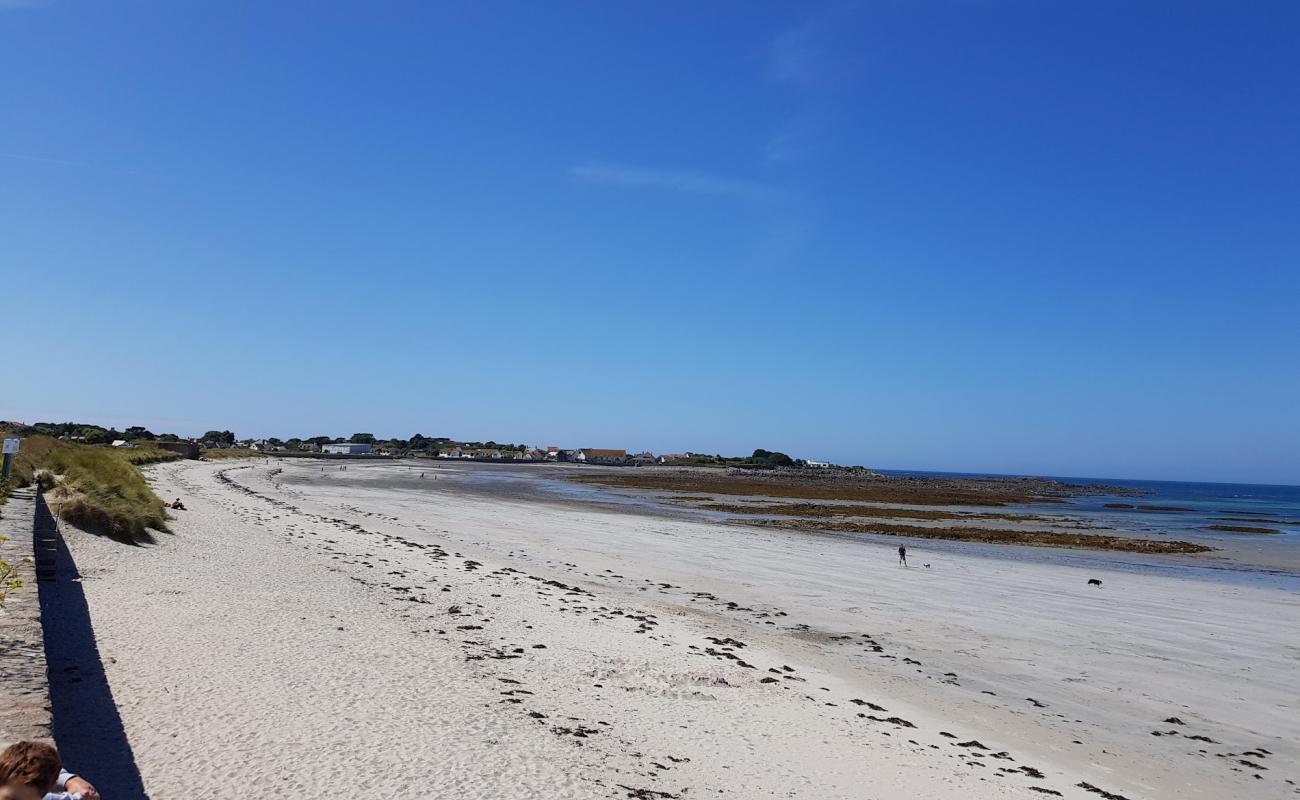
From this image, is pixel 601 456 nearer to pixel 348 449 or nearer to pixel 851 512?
pixel 348 449

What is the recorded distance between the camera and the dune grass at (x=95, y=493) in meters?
15.2

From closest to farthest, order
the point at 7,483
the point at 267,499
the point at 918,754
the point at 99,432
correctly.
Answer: the point at 918,754 < the point at 7,483 < the point at 267,499 < the point at 99,432

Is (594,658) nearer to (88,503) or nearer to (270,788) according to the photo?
(270,788)

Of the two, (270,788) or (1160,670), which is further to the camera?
(1160,670)

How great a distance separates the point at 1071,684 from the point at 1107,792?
13.5 ft

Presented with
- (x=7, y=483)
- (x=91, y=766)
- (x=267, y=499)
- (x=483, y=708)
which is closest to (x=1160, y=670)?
(x=483, y=708)

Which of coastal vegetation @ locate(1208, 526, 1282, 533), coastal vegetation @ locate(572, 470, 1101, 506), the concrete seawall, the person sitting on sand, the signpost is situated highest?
the signpost

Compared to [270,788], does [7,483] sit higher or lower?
higher

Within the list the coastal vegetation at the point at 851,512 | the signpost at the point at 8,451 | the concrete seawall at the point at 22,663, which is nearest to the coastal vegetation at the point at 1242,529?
the coastal vegetation at the point at 851,512

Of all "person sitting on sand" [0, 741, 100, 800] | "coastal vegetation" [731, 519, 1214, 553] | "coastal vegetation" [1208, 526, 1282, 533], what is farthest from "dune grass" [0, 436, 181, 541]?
"coastal vegetation" [1208, 526, 1282, 533]

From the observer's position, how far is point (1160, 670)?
1208 cm

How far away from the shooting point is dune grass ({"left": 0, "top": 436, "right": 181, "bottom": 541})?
15.2 meters

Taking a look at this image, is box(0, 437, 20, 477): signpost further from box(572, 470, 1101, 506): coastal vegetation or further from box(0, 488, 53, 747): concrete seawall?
box(572, 470, 1101, 506): coastal vegetation

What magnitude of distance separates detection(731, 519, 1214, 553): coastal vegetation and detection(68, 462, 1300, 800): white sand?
13204 millimetres
